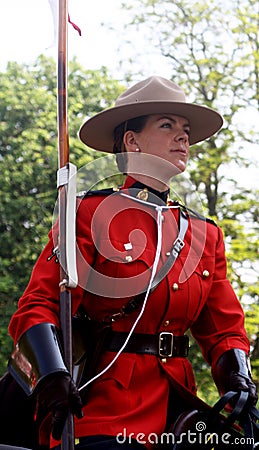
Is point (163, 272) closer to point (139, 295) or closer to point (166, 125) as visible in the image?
point (139, 295)

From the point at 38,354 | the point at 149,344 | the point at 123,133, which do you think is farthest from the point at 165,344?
the point at 123,133

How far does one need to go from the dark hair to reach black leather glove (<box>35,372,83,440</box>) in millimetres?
980

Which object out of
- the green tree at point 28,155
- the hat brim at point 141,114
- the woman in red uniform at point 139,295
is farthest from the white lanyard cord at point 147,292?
the green tree at point 28,155

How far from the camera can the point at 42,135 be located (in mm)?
10289

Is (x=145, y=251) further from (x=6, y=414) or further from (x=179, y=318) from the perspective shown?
(x=6, y=414)

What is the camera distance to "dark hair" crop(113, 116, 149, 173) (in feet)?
9.84

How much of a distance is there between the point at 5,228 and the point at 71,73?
2.61 metres

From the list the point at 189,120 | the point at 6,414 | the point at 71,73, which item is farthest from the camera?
the point at 71,73

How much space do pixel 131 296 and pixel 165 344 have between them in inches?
8.3

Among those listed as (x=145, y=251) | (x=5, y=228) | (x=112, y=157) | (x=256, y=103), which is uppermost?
(x=256, y=103)

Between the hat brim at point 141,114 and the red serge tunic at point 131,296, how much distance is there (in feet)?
0.81

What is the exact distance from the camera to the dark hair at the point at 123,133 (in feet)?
9.84

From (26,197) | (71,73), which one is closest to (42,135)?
(26,197)

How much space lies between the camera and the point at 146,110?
117 inches
